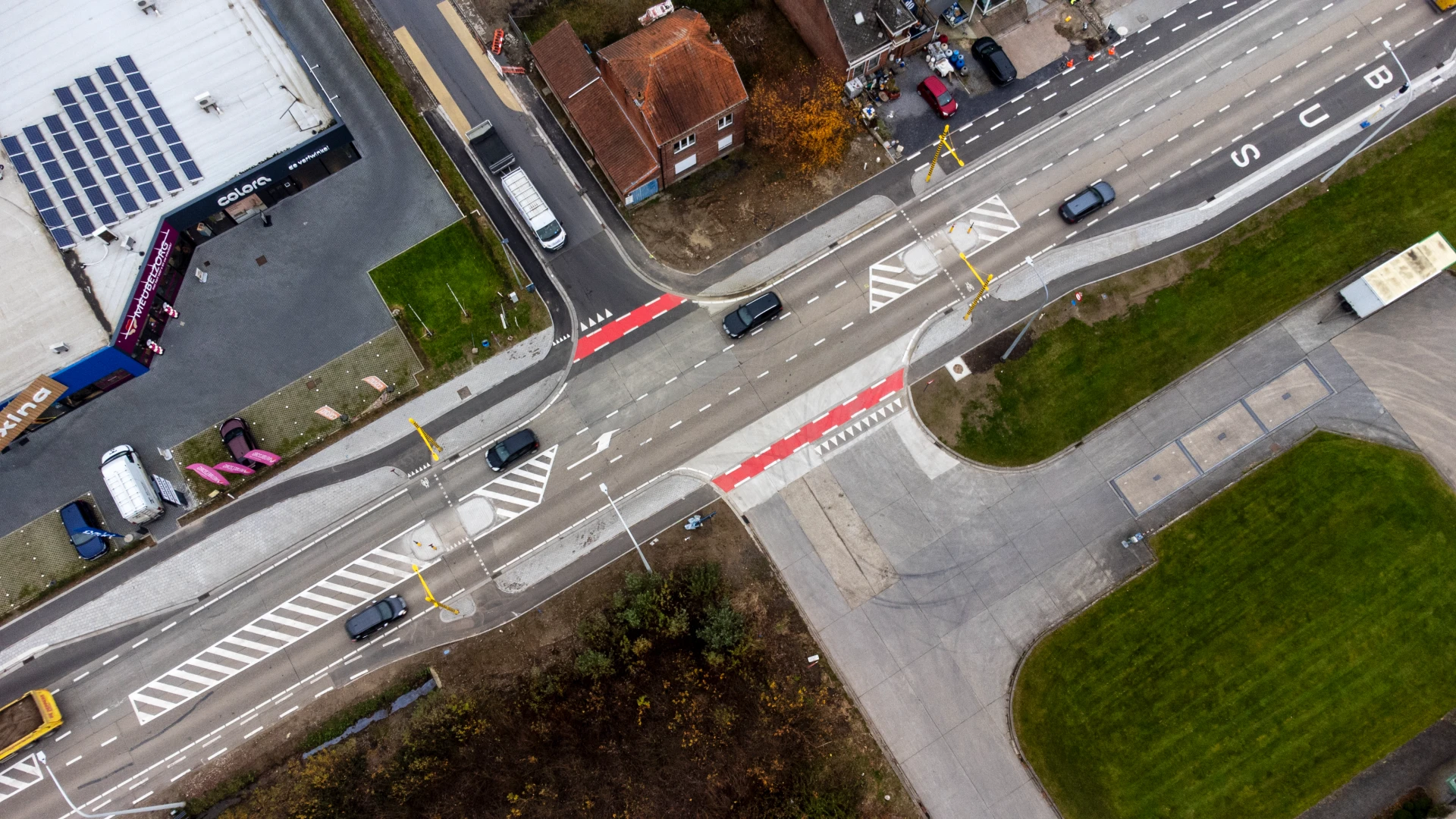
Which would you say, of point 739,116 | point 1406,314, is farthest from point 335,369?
point 1406,314

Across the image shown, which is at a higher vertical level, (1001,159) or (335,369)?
(335,369)

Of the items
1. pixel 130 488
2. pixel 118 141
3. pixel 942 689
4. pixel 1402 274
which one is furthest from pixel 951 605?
pixel 118 141

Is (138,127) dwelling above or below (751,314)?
above

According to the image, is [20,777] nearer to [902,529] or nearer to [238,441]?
[238,441]

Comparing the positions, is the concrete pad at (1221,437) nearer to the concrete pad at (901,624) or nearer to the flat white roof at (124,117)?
the concrete pad at (901,624)

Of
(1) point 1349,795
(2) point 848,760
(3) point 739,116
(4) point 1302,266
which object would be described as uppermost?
(3) point 739,116

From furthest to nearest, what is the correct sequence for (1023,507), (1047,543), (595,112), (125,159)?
1. (595,112)
2. (125,159)
3. (1023,507)
4. (1047,543)

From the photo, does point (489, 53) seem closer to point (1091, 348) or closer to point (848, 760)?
point (1091, 348)
